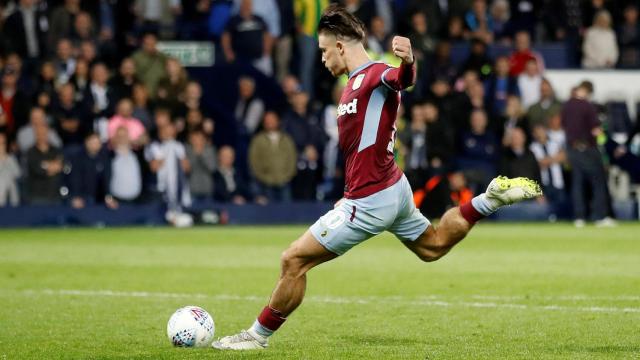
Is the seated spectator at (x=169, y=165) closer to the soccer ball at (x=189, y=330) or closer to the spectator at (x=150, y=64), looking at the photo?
the spectator at (x=150, y=64)

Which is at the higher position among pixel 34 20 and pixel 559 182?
pixel 34 20

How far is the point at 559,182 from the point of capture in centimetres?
2534

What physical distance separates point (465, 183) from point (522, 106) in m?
2.94

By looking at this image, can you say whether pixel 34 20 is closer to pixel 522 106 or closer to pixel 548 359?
pixel 522 106

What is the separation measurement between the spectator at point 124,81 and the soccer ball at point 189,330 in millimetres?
15523

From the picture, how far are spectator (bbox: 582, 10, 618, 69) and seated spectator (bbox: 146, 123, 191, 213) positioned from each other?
9.73m

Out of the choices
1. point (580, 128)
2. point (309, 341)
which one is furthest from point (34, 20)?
point (309, 341)

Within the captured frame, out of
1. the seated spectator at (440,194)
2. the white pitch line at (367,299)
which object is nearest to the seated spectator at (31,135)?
the seated spectator at (440,194)

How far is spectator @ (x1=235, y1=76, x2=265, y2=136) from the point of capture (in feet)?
83.5

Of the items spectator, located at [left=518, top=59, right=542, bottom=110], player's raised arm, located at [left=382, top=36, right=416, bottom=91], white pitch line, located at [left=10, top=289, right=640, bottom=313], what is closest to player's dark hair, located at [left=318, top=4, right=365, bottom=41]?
player's raised arm, located at [left=382, top=36, right=416, bottom=91]

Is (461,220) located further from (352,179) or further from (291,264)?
(291,264)

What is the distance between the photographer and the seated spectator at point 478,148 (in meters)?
25.3

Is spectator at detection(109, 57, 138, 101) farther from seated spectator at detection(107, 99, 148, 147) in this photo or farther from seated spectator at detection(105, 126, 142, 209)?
seated spectator at detection(105, 126, 142, 209)

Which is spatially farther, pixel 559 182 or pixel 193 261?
pixel 559 182
